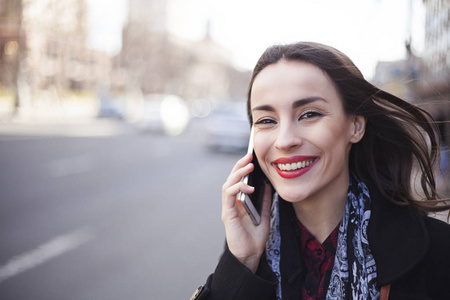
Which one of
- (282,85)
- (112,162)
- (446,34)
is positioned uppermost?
(446,34)

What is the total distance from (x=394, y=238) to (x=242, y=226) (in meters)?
0.64

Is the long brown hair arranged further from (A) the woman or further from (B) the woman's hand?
(B) the woman's hand

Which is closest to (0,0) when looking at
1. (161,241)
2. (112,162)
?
(112,162)

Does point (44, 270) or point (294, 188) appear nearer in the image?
point (294, 188)

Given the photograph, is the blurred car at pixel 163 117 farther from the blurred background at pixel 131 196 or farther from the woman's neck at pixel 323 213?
the woman's neck at pixel 323 213

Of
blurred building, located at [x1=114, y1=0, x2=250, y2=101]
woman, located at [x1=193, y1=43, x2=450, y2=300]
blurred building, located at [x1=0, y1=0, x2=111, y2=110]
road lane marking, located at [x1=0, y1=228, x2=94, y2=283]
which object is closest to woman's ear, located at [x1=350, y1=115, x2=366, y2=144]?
woman, located at [x1=193, y1=43, x2=450, y2=300]

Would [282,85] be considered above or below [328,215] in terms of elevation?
above

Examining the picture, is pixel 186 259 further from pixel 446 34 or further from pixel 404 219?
pixel 446 34

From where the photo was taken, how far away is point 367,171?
2115 millimetres

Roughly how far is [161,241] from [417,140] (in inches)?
170

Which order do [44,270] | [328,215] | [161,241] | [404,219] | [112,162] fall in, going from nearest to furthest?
[404,219]
[328,215]
[44,270]
[161,241]
[112,162]

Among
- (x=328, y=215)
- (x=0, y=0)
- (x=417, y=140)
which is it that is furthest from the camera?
(x=0, y=0)

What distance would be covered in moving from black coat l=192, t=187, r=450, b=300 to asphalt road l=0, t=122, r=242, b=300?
8.20ft

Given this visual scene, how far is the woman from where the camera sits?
1.71 m
